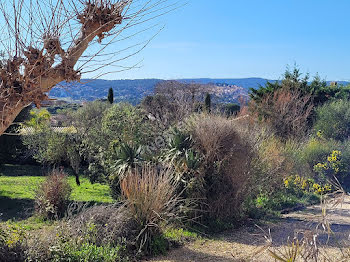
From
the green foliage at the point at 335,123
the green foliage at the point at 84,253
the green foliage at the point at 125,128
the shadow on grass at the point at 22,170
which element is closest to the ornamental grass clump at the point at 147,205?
the green foliage at the point at 84,253

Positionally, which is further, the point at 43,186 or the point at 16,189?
the point at 16,189

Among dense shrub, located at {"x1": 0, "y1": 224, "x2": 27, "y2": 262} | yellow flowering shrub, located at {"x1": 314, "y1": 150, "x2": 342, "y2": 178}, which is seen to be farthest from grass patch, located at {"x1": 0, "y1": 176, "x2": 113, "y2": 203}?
yellow flowering shrub, located at {"x1": 314, "y1": 150, "x2": 342, "y2": 178}

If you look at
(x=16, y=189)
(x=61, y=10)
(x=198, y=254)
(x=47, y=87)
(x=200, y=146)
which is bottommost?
(x=16, y=189)

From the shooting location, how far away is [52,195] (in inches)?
374

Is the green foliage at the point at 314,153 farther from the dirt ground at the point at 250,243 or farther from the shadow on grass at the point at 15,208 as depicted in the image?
the shadow on grass at the point at 15,208

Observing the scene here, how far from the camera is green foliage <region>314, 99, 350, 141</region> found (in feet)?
55.4

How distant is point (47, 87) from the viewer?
4281 millimetres

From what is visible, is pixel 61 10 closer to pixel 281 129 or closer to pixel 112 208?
pixel 112 208

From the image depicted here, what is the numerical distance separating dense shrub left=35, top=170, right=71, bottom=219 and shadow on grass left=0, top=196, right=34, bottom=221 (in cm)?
79

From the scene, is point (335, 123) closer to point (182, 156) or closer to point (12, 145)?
point (182, 156)

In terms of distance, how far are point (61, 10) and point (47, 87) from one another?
0.86 meters

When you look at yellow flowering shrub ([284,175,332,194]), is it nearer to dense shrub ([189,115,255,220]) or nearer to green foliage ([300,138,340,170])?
green foliage ([300,138,340,170])

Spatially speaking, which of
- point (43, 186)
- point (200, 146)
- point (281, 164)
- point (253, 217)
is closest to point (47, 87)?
point (200, 146)

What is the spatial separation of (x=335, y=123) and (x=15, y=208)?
13535 mm
